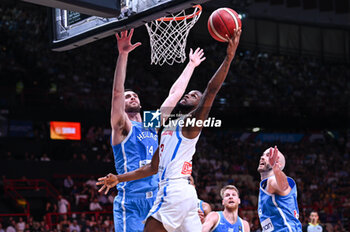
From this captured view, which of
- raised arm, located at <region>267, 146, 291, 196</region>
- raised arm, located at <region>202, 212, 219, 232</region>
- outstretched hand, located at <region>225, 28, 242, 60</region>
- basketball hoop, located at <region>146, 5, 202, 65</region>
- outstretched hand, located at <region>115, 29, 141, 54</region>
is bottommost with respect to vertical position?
raised arm, located at <region>202, 212, 219, 232</region>

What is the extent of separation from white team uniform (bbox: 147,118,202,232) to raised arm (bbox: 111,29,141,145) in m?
0.82

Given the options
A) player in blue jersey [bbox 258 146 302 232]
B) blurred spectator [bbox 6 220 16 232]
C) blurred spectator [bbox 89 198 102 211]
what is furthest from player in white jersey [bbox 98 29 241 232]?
blurred spectator [bbox 89 198 102 211]

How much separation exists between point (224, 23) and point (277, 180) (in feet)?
5.59

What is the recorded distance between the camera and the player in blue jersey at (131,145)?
4605 millimetres

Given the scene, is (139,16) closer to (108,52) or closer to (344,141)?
(108,52)

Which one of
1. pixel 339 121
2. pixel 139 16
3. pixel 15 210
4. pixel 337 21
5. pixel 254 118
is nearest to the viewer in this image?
pixel 139 16

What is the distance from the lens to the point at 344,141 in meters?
22.0

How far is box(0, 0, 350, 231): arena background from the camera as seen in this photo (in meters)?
14.5

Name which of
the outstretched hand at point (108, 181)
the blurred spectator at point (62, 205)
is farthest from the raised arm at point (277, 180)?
the blurred spectator at point (62, 205)

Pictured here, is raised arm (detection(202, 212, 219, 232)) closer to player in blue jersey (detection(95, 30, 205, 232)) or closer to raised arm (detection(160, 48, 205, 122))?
player in blue jersey (detection(95, 30, 205, 232))

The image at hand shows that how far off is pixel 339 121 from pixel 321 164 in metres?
2.86

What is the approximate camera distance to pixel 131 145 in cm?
481

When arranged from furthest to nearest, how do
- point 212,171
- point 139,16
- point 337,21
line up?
1. point 337,21
2. point 212,171
3. point 139,16

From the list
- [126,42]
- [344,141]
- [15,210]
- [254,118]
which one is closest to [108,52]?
[254,118]
